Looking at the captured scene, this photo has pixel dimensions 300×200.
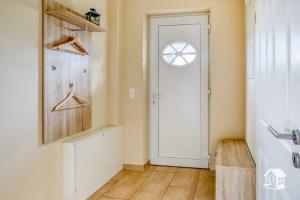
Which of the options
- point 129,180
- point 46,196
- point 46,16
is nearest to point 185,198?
point 129,180

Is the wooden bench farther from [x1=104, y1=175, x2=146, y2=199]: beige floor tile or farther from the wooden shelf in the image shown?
the wooden shelf

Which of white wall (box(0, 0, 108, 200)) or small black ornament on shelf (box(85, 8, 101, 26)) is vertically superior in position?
small black ornament on shelf (box(85, 8, 101, 26))

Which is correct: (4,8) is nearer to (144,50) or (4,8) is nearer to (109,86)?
(109,86)

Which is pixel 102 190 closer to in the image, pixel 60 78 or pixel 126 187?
pixel 126 187

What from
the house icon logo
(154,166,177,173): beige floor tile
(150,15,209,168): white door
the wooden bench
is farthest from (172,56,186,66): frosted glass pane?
the house icon logo

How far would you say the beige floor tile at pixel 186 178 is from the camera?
3.37 meters

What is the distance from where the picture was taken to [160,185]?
3344 millimetres

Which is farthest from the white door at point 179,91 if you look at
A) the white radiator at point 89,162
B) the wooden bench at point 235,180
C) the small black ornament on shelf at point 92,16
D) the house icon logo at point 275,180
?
the house icon logo at point 275,180

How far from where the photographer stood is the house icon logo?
109cm

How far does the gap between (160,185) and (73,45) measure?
6.36 ft

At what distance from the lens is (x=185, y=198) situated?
9.73 ft

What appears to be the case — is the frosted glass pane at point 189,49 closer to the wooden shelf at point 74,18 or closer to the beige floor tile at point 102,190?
the wooden shelf at point 74,18

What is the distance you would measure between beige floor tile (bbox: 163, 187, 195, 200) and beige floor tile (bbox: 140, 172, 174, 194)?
0.32 feet

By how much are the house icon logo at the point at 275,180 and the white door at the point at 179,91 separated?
2545mm
